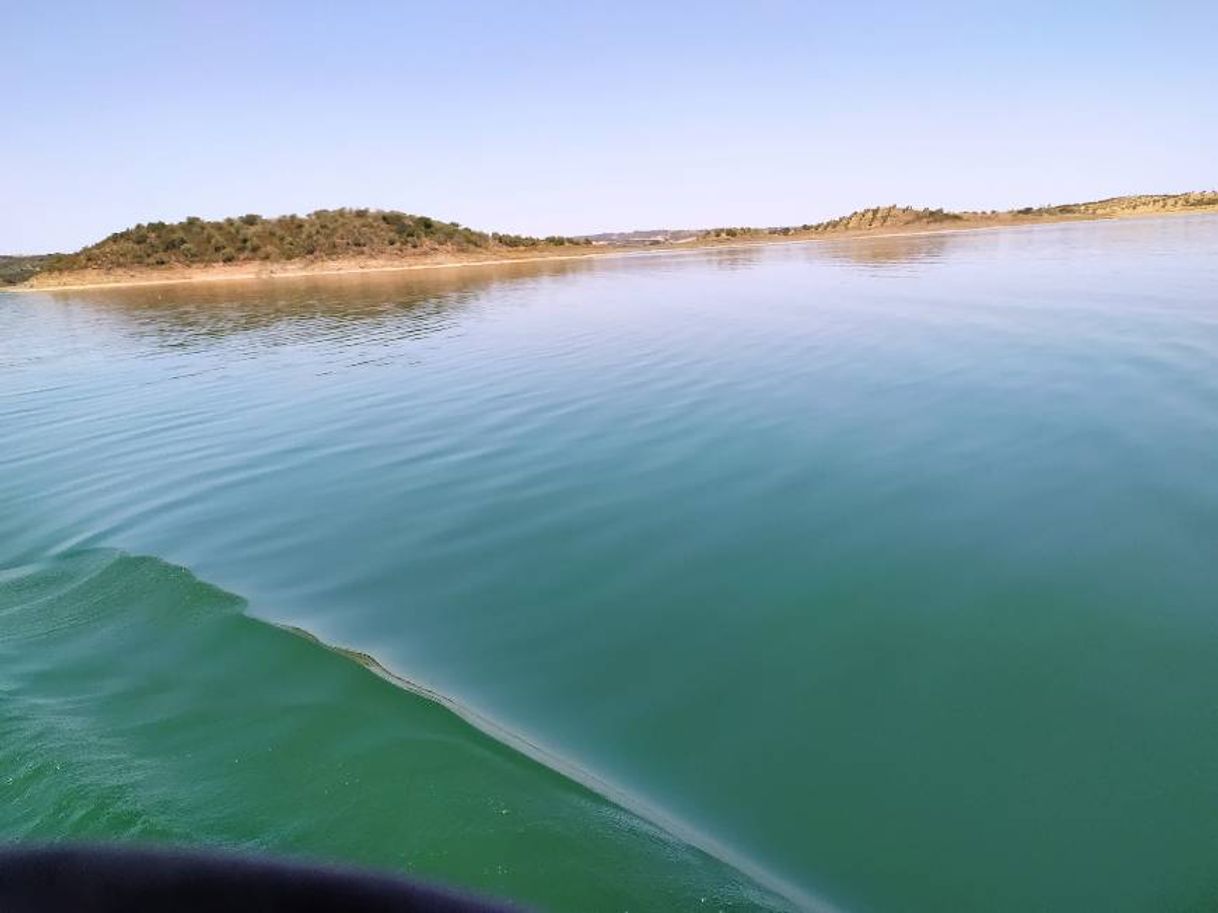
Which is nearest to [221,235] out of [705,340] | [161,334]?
[161,334]

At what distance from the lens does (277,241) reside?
83.0 meters

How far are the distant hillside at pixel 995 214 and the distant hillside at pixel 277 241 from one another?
4454 centimetres

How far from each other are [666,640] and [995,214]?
120678mm

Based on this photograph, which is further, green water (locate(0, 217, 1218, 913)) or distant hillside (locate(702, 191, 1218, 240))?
distant hillside (locate(702, 191, 1218, 240))

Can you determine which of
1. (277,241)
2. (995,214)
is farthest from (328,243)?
(995,214)

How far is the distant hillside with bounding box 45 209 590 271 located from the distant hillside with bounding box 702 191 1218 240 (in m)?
44.5

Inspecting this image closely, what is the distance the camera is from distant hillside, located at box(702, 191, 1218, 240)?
9650cm

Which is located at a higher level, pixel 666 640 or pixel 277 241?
pixel 277 241

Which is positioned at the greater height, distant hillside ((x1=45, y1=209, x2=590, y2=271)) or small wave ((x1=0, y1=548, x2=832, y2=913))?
distant hillside ((x1=45, y1=209, x2=590, y2=271))

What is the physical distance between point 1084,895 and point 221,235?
93.6 m

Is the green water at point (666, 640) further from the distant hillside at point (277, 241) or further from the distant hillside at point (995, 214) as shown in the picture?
the distant hillside at point (995, 214)

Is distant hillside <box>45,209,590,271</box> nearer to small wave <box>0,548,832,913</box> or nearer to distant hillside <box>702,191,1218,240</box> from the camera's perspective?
distant hillside <box>702,191,1218,240</box>

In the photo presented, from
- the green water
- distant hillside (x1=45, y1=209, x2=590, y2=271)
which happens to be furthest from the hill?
the green water

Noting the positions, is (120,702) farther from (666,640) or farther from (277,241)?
(277,241)
